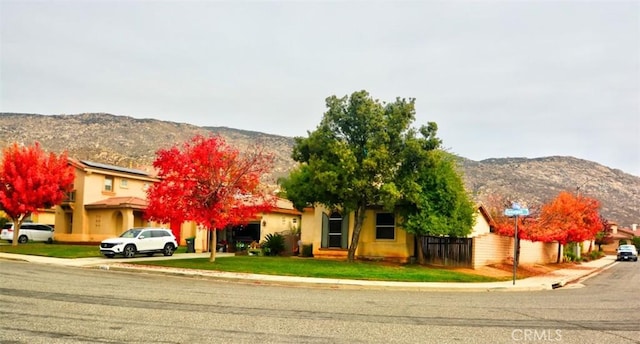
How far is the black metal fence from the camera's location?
30.6 m

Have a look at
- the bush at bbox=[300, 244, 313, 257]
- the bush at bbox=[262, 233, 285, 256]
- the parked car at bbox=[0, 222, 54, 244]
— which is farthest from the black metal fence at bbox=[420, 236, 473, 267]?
the parked car at bbox=[0, 222, 54, 244]

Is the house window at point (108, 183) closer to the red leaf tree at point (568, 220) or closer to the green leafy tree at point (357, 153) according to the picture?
the green leafy tree at point (357, 153)

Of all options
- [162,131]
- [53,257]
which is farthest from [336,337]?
[162,131]

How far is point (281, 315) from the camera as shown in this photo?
41.9 ft

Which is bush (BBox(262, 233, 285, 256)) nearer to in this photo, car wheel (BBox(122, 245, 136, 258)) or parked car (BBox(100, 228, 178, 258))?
A: parked car (BBox(100, 228, 178, 258))

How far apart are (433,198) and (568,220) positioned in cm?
1904

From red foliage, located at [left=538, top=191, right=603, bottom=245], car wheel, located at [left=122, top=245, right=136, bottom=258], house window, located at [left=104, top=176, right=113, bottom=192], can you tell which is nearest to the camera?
car wheel, located at [left=122, top=245, right=136, bottom=258]

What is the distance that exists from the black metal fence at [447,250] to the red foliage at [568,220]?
756 cm

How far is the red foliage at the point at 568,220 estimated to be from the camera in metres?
38.6

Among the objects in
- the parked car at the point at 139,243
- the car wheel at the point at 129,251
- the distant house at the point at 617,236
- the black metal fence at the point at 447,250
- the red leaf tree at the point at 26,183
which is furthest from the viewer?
the distant house at the point at 617,236

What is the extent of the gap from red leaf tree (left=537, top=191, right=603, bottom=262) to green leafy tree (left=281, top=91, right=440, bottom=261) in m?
12.5

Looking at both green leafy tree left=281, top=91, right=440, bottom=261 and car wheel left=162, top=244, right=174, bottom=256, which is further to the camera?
car wheel left=162, top=244, right=174, bottom=256

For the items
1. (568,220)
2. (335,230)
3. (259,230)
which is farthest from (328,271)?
(568,220)

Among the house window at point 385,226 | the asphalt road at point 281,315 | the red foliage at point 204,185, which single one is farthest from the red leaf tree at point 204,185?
the asphalt road at point 281,315
